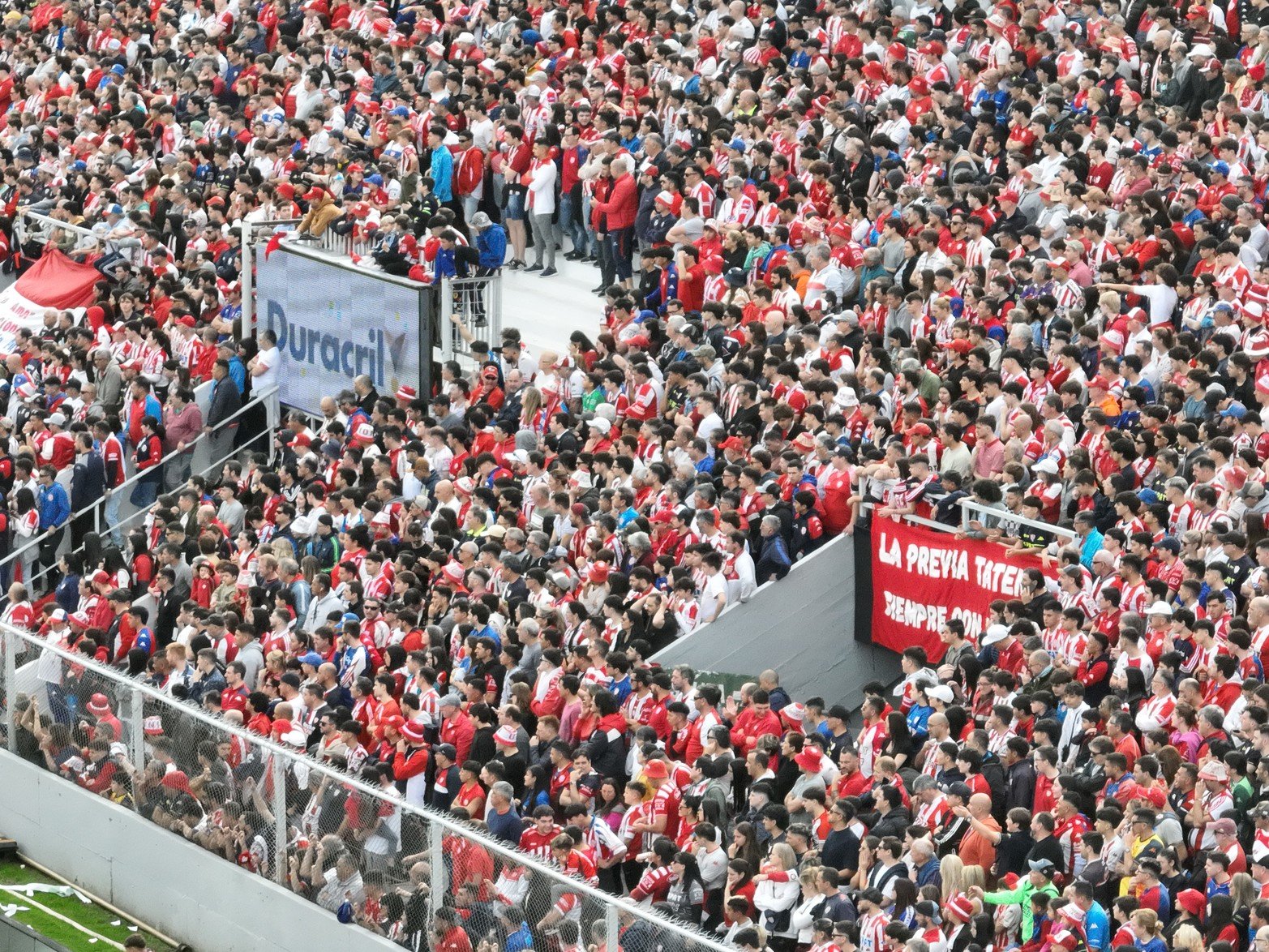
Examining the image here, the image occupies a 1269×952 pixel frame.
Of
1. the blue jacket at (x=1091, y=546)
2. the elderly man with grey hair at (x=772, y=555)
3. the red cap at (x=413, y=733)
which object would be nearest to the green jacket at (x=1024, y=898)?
the blue jacket at (x=1091, y=546)

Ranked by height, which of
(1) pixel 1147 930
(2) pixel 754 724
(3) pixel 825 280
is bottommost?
(2) pixel 754 724

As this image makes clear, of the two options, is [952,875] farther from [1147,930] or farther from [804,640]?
[804,640]

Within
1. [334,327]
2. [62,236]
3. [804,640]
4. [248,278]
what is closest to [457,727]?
[804,640]

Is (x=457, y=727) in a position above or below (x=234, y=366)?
above

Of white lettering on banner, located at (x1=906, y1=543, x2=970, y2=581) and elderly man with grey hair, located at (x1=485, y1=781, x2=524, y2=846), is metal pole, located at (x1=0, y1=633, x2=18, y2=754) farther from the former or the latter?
white lettering on banner, located at (x1=906, y1=543, x2=970, y2=581)

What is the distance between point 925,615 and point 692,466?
7.05 feet

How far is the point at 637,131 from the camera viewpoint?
24.9 metres

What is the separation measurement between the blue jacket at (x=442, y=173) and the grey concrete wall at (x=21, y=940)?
11.1 m

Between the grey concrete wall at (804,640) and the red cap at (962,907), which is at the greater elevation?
the red cap at (962,907)

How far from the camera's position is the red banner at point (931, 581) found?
1800cm

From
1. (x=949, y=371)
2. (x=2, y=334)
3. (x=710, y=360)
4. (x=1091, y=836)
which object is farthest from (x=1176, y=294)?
(x=2, y=334)

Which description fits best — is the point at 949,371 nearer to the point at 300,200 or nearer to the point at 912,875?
the point at 912,875

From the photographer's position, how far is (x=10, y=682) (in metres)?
19.3

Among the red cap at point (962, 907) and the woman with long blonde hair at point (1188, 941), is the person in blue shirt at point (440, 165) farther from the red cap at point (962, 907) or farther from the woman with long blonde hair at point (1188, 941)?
the woman with long blonde hair at point (1188, 941)
